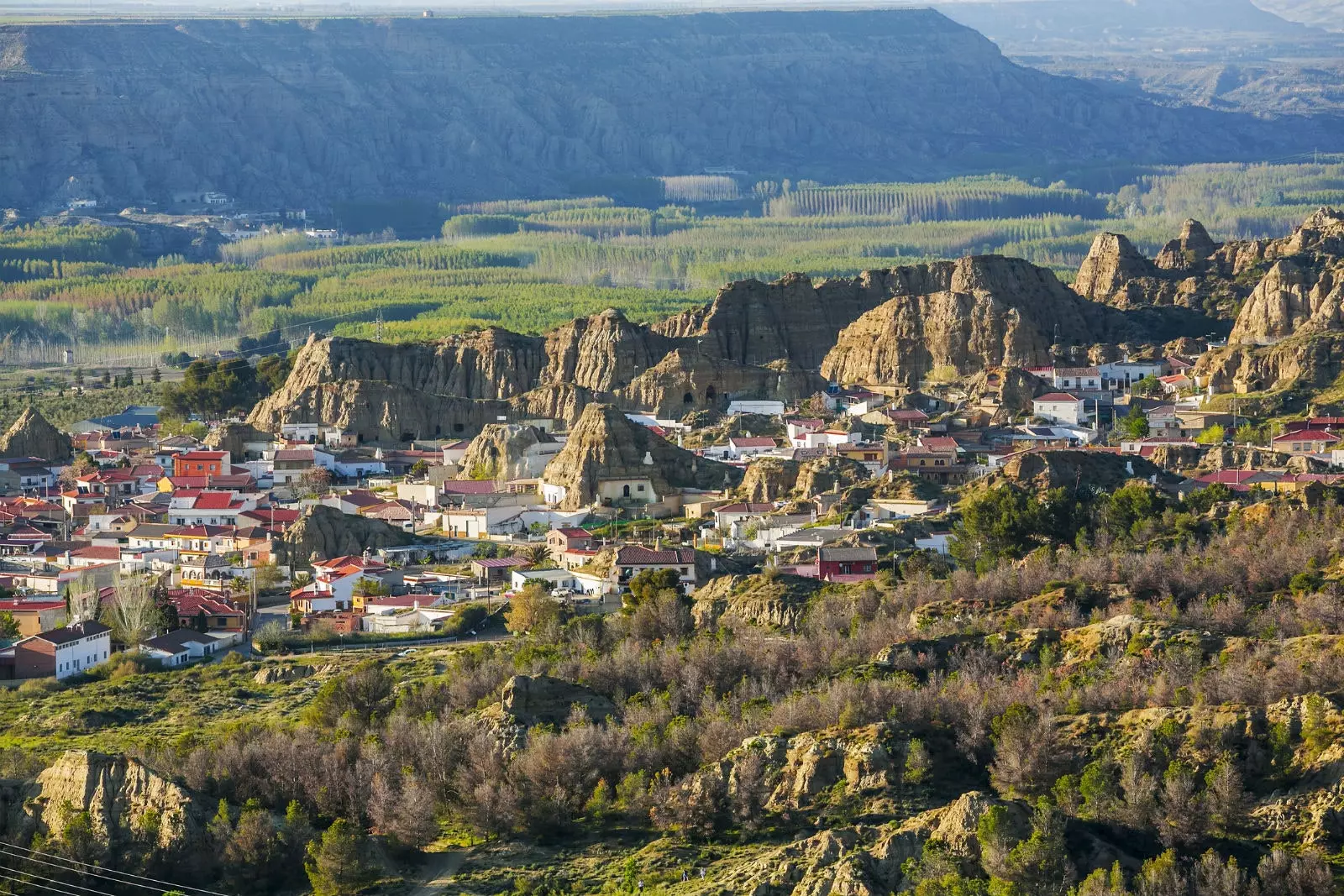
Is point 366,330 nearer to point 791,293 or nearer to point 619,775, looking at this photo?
point 791,293

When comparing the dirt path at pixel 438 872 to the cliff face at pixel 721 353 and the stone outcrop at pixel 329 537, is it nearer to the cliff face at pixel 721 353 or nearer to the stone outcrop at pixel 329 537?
the stone outcrop at pixel 329 537

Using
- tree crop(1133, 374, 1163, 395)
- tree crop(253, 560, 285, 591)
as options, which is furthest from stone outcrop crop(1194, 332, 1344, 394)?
tree crop(253, 560, 285, 591)

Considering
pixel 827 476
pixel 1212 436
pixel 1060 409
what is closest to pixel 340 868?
pixel 827 476

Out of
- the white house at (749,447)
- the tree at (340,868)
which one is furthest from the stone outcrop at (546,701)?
the white house at (749,447)

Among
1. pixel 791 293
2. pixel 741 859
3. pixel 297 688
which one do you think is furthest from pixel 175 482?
pixel 741 859

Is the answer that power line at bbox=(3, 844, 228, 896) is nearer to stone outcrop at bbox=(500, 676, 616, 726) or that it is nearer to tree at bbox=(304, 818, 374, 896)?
tree at bbox=(304, 818, 374, 896)

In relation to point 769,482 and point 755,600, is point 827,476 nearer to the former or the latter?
point 769,482

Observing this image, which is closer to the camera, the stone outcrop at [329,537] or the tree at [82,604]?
the tree at [82,604]
